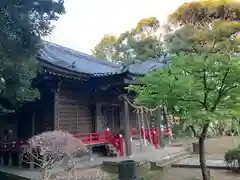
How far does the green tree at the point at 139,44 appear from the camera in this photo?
30.7 m

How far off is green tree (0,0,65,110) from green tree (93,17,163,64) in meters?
21.5

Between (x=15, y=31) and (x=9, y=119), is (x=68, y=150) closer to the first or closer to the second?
(x=15, y=31)

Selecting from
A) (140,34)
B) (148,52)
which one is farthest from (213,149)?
(140,34)

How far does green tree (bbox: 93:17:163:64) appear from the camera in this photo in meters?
30.7

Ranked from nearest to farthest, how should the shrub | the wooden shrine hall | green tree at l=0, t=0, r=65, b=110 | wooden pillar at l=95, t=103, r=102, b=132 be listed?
green tree at l=0, t=0, r=65, b=110, the shrub, the wooden shrine hall, wooden pillar at l=95, t=103, r=102, b=132

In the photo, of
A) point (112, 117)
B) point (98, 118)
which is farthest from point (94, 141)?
point (112, 117)

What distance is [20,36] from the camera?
223 inches

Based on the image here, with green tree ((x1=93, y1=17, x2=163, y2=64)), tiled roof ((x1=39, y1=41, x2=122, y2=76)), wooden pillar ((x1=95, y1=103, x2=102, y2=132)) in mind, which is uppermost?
green tree ((x1=93, y1=17, x2=163, y2=64))

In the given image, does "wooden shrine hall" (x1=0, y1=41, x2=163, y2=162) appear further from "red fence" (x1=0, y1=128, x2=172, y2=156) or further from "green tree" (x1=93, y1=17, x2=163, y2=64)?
"green tree" (x1=93, y1=17, x2=163, y2=64)

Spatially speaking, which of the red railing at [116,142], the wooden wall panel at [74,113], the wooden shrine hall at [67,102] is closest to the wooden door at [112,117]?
the wooden shrine hall at [67,102]

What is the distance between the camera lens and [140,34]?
33.3 m

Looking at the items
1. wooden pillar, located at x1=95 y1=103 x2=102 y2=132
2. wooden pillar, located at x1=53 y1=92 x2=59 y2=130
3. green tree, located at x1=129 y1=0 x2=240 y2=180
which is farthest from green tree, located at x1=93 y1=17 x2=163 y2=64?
green tree, located at x1=129 y1=0 x2=240 y2=180

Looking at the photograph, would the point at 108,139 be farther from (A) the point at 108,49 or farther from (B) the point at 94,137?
(A) the point at 108,49

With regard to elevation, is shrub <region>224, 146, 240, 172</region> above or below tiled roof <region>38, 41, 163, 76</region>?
below
